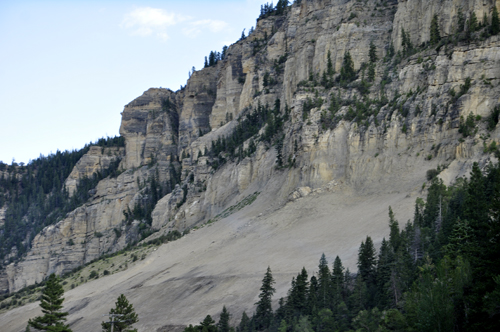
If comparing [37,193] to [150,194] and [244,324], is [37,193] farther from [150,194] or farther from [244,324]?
[244,324]

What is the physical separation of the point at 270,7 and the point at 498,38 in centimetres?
7199

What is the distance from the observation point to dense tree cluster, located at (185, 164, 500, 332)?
107 feet

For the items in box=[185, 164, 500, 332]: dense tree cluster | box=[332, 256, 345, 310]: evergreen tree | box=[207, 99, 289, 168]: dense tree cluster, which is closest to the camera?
box=[185, 164, 500, 332]: dense tree cluster

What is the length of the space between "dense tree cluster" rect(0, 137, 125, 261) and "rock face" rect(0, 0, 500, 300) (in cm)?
515

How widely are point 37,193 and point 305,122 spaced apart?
9410 cm

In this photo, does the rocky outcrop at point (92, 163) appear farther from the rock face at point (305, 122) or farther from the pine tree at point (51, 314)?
the pine tree at point (51, 314)

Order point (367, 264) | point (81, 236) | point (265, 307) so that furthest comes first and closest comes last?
point (81, 236) < point (265, 307) < point (367, 264)

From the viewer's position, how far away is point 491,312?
97.2 feet

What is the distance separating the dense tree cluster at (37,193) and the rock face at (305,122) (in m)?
5.15

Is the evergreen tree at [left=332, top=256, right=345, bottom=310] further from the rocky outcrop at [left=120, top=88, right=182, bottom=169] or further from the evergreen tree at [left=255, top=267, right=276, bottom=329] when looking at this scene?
the rocky outcrop at [left=120, top=88, right=182, bottom=169]

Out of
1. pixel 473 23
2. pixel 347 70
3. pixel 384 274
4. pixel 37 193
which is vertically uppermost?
pixel 473 23

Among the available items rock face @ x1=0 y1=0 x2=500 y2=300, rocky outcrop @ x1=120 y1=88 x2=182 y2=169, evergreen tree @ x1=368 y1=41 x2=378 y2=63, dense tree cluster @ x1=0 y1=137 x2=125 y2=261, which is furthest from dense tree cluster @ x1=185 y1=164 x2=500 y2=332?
dense tree cluster @ x1=0 y1=137 x2=125 y2=261

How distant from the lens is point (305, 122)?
90.1 m

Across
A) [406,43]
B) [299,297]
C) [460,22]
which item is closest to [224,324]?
[299,297]
